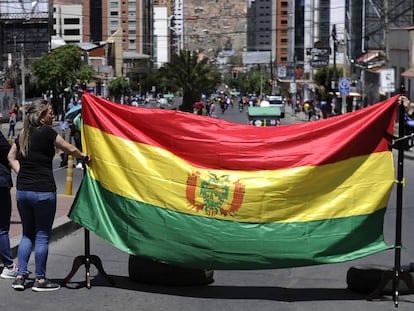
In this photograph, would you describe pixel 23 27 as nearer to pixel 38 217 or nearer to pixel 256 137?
pixel 38 217

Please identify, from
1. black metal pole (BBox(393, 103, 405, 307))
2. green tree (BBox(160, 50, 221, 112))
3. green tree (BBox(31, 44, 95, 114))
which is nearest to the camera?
black metal pole (BBox(393, 103, 405, 307))

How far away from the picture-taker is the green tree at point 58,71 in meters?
62.6

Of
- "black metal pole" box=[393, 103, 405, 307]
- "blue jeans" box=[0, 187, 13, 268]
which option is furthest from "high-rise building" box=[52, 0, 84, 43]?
"black metal pole" box=[393, 103, 405, 307]

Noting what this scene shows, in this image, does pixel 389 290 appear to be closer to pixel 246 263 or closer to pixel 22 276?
pixel 246 263

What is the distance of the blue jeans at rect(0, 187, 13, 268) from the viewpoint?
7.47m

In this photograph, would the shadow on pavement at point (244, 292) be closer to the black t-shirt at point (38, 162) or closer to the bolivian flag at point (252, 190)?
the bolivian flag at point (252, 190)

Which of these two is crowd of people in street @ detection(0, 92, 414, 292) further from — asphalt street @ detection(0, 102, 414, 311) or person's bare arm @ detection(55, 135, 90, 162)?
asphalt street @ detection(0, 102, 414, 311)

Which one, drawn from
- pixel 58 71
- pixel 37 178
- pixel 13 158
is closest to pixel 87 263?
pixel 37 178

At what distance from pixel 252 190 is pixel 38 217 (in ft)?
6.41

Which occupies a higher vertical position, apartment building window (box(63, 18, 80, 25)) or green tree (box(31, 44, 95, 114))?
apartment building window (box(63, 18, 80, 25))

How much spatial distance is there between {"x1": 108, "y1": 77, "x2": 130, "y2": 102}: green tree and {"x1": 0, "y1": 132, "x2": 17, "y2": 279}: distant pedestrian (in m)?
87.1

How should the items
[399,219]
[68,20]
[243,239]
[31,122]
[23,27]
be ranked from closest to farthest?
[399,219] < [243,239] < [31,122] < [23,27] < [68,20]

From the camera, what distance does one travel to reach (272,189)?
6797mm

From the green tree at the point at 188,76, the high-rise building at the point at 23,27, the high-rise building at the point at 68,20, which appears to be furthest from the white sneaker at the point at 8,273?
the high-rise building at the point at 68,20
